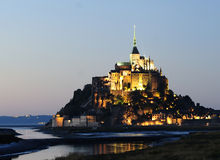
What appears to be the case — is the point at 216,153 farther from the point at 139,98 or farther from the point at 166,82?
the point at 166,82

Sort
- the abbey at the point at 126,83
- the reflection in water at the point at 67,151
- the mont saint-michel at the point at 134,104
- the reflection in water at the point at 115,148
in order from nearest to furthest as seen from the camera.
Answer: the reflection in water at the point at 67,151 → the reflection in water at the point at 115,148 → the mont saint-michel at the point at 134,104 → the abbey at the point at 126,83

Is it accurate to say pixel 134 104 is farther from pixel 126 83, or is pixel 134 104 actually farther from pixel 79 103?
pixel 79 103

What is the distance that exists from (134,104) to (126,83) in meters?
13.4

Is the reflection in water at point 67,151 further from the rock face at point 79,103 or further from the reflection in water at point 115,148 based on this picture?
the rock face at point 79,103

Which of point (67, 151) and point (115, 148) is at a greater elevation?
point (115, 148)

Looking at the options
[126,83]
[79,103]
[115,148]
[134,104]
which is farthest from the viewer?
[79,103]

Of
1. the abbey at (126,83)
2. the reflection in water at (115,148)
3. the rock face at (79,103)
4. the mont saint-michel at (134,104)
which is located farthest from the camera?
the rock face at (79,103)

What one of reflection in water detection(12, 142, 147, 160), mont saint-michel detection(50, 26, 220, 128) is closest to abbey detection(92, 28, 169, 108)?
mont saint-michel detection(50, 26, 220, 128)

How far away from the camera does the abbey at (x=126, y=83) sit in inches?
6506

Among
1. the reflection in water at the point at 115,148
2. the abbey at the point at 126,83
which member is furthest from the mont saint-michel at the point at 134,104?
the reflection in water at the point at 115,148

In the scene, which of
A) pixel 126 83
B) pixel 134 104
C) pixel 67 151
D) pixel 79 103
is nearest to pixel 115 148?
pixel 67 151

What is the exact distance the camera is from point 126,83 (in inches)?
6565

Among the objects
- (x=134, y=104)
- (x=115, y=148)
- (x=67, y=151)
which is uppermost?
(x=134, y=104)

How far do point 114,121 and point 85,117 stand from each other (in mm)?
11879
